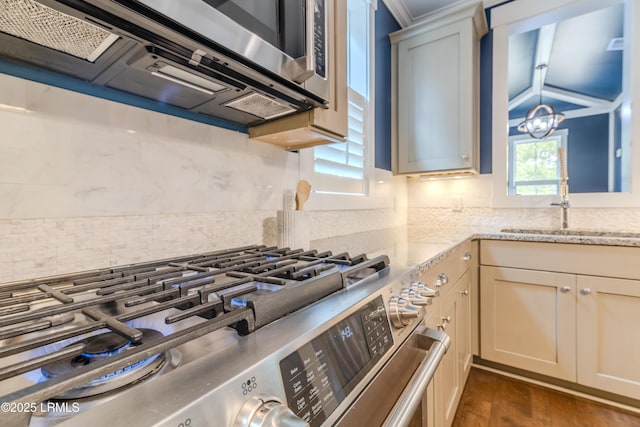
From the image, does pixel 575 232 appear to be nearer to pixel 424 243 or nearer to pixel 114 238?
pixel 424 243

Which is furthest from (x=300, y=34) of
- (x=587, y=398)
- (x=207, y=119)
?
(x=587, y=398)

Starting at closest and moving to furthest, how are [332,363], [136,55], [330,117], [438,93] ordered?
[332,363]
[136,55]
[330,117]
[438,93]

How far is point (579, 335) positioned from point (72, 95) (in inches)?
92.2

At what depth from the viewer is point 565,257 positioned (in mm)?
1618

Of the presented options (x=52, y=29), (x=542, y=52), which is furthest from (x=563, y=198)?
(x=52, y=29)

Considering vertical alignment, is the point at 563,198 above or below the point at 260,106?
below

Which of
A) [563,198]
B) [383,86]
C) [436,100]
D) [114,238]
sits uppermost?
[383,86]

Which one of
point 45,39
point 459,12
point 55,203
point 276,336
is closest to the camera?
point 276,336

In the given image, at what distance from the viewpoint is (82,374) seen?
254mm

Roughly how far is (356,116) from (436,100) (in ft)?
2.35

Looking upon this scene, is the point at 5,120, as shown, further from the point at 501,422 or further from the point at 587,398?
the point at 587,398

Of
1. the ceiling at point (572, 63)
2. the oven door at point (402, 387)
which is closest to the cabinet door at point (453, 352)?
the oven door at point (402, 387)

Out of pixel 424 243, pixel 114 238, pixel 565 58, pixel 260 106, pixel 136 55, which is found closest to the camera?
pixel 136 55

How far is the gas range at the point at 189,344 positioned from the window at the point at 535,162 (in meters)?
5.51
